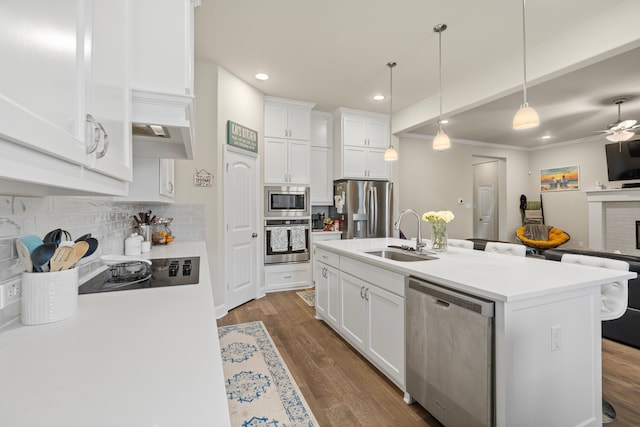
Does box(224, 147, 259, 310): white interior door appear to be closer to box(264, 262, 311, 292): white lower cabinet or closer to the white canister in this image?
box(264, 262, 311, 292): white lower cabinet

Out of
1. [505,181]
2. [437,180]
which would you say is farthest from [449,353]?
[505,181]

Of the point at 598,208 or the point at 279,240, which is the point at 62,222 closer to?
the point at 279,240

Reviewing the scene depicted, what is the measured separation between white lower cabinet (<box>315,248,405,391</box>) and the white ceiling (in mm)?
2107

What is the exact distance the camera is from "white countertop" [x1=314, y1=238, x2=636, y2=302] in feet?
4.25

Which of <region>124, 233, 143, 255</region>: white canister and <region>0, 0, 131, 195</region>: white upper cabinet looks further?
<region>124, 233, 143, 255</region>: white canister

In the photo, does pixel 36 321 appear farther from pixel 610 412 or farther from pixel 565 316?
pixel 610 412

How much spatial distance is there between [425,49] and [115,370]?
346cm

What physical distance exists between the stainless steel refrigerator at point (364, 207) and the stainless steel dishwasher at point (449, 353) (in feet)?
9.36

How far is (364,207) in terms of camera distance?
15.2 feet

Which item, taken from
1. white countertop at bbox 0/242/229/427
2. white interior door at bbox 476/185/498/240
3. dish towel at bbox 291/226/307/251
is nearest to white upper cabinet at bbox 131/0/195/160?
white countertop at bbox 0/242/229/427

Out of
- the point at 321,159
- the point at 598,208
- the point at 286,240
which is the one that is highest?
the point at 321,159

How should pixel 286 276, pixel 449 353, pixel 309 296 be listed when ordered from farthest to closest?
pixel 286 276 → pixel 309 296 → pixel 449 353

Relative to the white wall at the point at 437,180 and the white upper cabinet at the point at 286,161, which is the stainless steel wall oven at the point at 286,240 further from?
the white wall at the point at 437,180

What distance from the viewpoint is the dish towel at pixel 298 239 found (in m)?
4.29
